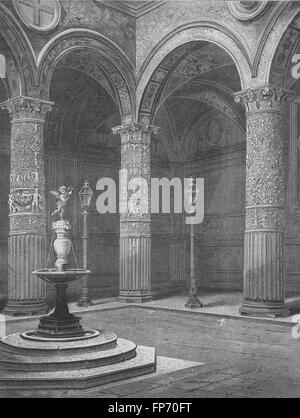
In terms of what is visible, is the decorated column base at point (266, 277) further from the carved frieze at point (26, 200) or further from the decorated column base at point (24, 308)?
the carved frieze at point (26, 200)

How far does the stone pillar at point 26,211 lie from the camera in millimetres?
11742

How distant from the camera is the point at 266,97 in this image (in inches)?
443

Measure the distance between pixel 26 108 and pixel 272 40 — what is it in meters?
5.58

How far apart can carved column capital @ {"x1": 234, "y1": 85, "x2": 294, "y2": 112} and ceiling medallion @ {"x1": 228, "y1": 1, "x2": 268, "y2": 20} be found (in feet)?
5.26

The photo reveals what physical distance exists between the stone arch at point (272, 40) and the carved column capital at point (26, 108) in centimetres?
484

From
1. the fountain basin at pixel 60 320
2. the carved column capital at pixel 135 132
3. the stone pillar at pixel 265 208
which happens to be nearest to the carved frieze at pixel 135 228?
the carved column capital at pixel 135 132

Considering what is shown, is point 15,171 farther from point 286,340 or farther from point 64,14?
point 286,340

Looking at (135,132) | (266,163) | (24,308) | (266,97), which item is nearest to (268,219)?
(266,163)

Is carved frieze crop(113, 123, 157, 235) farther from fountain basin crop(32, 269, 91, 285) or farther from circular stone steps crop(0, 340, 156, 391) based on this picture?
circular stone steps crop(0, 340, 156, 391)

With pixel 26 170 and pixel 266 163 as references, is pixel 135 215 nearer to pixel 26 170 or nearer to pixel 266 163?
pixel 26 170

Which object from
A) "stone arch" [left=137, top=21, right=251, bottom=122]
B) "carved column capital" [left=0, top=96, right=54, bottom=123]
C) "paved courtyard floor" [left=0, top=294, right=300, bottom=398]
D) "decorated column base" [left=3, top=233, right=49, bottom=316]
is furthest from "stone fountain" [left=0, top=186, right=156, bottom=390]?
"stone arch" [left=137, top=21, right=251, bottom=122]

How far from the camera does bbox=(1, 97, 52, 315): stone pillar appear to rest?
38.5ft

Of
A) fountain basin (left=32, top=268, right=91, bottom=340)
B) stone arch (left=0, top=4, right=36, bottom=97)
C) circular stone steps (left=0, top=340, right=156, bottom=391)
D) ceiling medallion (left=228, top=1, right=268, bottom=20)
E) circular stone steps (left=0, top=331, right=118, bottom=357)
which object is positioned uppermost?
ceiling medallion (left=228, top=1, right=268, bottom=20)
